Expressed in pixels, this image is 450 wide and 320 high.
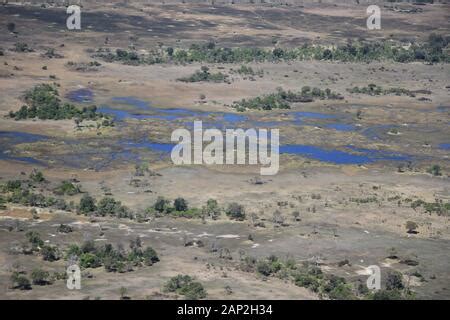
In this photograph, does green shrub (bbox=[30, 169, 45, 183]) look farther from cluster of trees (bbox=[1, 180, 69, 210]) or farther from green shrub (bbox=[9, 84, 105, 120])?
green shrub (bbox=[9, 84, 105, 120])

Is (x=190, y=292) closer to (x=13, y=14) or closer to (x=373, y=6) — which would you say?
(x=13, y=14)

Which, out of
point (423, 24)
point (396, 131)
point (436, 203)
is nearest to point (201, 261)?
point (436, 203)

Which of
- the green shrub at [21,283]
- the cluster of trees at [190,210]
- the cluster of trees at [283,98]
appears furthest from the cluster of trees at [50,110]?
the green shrub at [21,283]

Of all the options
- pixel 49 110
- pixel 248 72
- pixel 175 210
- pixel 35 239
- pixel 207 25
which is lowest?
pixel 175 210

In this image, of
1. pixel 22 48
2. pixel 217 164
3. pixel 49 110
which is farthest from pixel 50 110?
pixel 22 48

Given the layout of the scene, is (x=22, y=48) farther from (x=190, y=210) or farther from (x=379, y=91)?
(x=190, y=210)

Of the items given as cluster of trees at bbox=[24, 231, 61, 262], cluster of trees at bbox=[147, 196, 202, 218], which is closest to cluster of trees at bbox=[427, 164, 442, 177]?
cluster of trees at bbox=[147, 196, 202, 218]
